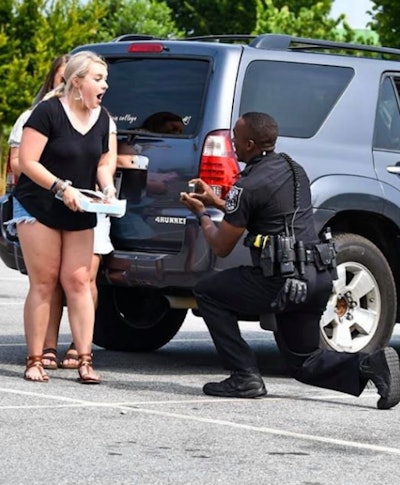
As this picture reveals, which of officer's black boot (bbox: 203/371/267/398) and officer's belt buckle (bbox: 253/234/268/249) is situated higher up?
officer's belt buckle (bbox: 253/234/268/249)

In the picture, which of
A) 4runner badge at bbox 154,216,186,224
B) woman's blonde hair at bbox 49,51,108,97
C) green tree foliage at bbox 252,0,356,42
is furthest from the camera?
green tree foliage at bbox 252,0,356,42

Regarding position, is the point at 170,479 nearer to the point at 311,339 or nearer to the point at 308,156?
the point at 311,339

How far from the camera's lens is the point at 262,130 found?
8.31 m

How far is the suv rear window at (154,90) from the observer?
368 inches

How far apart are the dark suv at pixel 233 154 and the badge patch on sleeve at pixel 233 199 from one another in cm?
71

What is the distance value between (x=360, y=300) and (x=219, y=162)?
128 centimetres

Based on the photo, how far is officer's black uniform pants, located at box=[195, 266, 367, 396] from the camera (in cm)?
823

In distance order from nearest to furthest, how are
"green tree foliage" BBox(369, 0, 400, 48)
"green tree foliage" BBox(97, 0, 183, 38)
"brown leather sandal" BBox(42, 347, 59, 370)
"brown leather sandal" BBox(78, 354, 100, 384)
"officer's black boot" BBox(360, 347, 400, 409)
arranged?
1. "officer's black boot" BBox(360, 347, 400, 409)
2. "brown leather sandal" BBox(78, 354, 100, 384)
3. "brown leather sandal" BBox(42, 347, 59, 370)
4. "green tree foliage" BBox(369, 0, 400, 48)
5. "green tree foliage" BBox(97, 0, 183, 38)

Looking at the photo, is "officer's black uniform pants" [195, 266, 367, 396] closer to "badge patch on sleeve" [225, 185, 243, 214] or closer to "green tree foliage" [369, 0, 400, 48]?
"badge patch on sleeve" [225, 185, 243, 214]

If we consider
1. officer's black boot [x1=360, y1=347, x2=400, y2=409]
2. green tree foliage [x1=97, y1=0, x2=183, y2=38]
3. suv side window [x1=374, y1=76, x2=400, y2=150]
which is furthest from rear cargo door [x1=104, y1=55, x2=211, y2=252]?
green tree foliage [x1=97, y1=0, x2=183, y2=38]

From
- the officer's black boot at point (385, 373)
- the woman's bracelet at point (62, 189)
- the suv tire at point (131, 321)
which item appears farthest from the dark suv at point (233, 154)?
the officer's black boot at point (385, 373)

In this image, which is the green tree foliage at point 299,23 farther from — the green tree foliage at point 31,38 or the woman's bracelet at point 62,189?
the woman's bracelet at point 62,189

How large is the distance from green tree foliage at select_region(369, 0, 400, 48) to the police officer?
23.6 metres

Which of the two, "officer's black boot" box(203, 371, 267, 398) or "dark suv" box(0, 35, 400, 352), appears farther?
"dark suv" box(0, 35, 400, 352)
